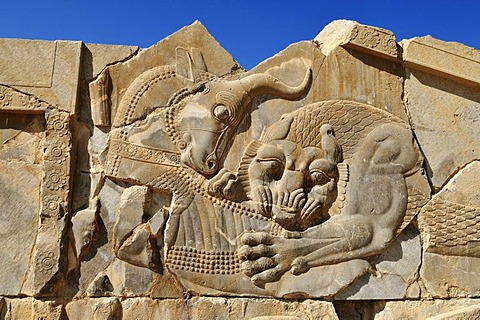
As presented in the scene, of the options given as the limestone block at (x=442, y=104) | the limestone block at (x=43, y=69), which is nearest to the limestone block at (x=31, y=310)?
the limestone block at (x=43, y=69)

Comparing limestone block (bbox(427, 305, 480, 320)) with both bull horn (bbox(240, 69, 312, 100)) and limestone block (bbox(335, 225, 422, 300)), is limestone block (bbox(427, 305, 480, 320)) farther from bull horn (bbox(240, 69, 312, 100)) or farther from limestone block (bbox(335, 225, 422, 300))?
bull horn (bbox(240, 69, 312, 100))

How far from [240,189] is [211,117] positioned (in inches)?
23.0

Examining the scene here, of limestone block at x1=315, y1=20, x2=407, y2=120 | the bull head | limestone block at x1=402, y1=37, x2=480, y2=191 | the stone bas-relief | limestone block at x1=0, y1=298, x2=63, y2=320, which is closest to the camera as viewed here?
limestone block at x1=0, y1=298, x2=63, y2=320

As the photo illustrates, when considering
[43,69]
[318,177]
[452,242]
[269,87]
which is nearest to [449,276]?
[452,242]

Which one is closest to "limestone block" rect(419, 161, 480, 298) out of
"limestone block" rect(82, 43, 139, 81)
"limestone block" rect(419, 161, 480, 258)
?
"limestone block" rect(419, 161, 480, 258)

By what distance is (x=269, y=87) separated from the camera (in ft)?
14.4

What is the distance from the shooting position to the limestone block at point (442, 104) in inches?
183

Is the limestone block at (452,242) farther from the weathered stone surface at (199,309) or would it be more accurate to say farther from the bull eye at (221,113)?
the bull eye at (221,113)

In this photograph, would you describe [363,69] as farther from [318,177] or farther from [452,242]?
[452,242]

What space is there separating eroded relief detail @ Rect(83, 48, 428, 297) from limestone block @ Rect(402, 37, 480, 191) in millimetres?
464

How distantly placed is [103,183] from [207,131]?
0.85 metres

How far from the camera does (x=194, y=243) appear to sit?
4.15 metres

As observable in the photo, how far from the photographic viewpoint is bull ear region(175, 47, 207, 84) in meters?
4.30

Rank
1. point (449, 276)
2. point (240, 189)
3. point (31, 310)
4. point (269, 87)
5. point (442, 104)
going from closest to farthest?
point (31, 310), point (240, 189), point (269, 87), point (449, 276), point (442, 104)
